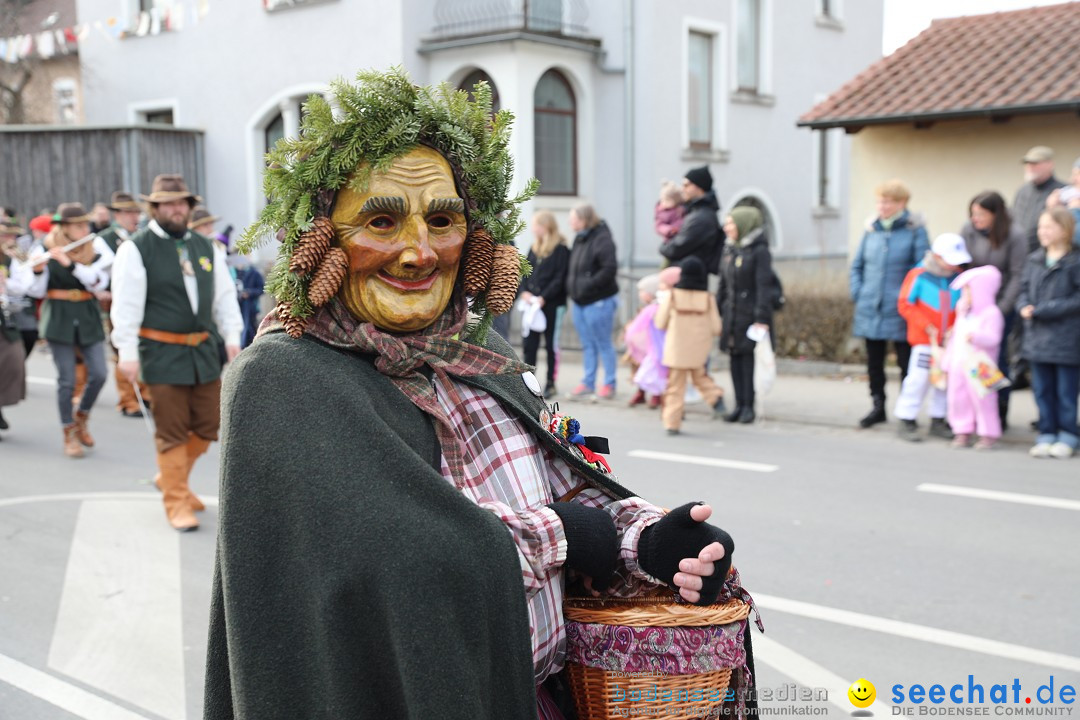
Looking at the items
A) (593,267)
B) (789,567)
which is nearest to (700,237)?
(593,267)

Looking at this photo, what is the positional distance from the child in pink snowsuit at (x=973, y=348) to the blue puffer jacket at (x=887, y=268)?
2.09ft

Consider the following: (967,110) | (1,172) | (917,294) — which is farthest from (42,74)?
(917,294)

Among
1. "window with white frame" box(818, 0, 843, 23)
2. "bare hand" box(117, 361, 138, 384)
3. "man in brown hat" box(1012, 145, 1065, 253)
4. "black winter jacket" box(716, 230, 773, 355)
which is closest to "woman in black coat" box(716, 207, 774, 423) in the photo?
"black winter jacket" box(716, 230, 773, 355)

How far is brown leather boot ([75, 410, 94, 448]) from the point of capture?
9.18 meters

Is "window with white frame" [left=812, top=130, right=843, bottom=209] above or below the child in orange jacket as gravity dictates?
above

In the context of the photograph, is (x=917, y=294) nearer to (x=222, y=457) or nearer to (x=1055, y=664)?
(x=1055, y=664)

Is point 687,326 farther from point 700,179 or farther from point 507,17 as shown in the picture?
point 507,17

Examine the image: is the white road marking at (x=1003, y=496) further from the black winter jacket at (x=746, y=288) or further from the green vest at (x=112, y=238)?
the green vest at (x=112, y=238)

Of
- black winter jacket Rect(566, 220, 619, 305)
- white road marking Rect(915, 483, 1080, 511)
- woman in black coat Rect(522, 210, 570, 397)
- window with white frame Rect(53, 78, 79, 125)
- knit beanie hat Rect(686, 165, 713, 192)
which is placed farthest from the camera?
window with white frame Rect(53, 78, 79, 125)

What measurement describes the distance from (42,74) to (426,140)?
1050 inches

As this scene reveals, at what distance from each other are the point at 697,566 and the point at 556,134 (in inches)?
665

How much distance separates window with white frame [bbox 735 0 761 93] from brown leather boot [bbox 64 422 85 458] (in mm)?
15041

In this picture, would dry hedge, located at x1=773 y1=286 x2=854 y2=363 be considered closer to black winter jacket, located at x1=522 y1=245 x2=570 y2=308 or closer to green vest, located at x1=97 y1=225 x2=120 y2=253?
black winter jacket, located at x1=522 y1=245 x2=570 y2=308

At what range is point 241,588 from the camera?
6.15 ft
